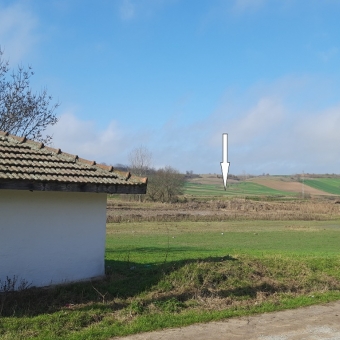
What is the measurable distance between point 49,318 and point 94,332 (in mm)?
1008

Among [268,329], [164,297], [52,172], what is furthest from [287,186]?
[268,329]

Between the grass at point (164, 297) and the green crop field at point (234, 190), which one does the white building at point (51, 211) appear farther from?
the green crop field at point (234, 190)

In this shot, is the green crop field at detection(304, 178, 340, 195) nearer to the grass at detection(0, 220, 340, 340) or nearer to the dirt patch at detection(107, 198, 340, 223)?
the dirt patch at detection(107, 198, 340, 223)

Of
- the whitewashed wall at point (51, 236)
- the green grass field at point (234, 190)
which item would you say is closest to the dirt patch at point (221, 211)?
the green grass field at point (234, 190)

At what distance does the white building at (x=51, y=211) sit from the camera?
9.34 meters

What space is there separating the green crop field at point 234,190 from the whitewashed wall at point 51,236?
8936 centimetres

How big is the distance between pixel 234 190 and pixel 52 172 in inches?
3989

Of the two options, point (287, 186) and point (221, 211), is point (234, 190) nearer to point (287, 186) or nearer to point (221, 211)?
point (287, 186)

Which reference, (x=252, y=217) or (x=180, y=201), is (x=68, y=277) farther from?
(x=180, y=201)

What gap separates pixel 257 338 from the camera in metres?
7.24

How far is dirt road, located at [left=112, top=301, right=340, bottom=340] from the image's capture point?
727 cm

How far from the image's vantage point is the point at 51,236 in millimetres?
10133

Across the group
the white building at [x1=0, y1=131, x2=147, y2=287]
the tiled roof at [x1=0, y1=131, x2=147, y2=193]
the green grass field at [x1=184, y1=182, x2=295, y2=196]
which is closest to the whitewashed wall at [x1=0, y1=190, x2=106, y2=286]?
the white building at [x1=0, y1=131, x2=147, y2=287]

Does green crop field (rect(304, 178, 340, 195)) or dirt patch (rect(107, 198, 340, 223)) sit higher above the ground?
green crop field (rect(304, 178, 340, 195))
